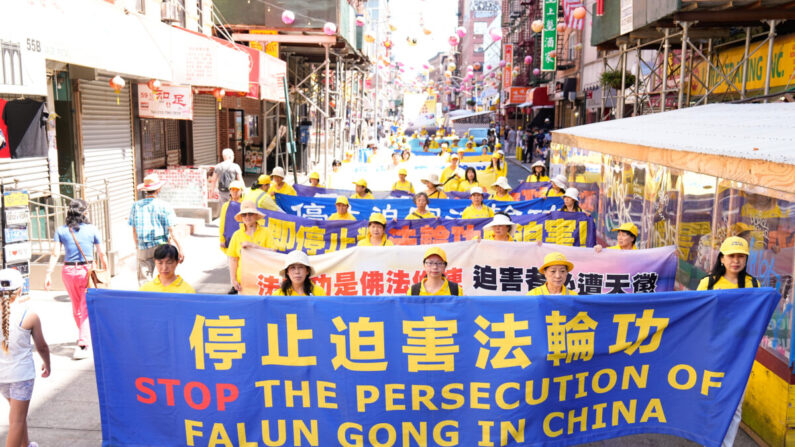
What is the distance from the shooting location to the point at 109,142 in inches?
650

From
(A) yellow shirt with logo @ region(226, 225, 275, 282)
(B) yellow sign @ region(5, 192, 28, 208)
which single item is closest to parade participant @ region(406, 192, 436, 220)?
(A) yellow shirt with logo @ region(226, 225, 275, 282)

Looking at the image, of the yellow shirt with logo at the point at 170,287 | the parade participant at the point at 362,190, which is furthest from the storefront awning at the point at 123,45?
the yellow shirt with logo at the point at 170,287

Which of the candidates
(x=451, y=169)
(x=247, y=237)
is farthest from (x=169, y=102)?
(x=247, y=237)

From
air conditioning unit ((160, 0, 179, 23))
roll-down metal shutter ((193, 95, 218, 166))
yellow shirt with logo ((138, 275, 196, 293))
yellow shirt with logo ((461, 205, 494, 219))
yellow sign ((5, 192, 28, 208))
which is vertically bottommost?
yellow shirt with logo ((138, 275, 196, 293))

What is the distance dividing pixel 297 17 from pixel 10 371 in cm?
2414

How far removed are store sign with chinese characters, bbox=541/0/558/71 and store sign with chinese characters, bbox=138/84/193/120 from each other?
26.7 meters

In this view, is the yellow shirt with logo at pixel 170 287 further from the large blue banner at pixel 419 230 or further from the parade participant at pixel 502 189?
the parade participant at pixel 502 189

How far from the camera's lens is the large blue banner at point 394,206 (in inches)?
470

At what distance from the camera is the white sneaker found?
789 centimetres

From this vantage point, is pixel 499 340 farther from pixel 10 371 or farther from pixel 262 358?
pixel 10 371

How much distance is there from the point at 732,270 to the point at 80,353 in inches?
267

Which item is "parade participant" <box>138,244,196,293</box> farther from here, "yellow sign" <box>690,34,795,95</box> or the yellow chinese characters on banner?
the yellow chinese characters on banner

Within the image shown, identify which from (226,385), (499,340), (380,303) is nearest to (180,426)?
(226,385)

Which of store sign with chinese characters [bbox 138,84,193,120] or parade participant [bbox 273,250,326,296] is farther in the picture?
store sign with chinese characters [bbox 138,84,193,120]
